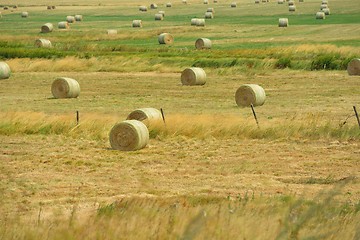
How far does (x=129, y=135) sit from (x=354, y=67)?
76.5ft

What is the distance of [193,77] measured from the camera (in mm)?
41500

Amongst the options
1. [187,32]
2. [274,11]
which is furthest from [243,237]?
[274,11]

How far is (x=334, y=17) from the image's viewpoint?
94.8 m

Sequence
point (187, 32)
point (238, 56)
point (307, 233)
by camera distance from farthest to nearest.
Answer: point (187, 32), point (238, 56), point (307, 233)

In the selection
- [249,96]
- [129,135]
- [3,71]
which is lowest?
[3,71]

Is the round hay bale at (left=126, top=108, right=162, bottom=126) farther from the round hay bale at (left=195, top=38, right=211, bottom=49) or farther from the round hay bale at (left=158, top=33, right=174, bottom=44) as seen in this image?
the round hay bale at (left=158, top=33, right=174, bottom=44)

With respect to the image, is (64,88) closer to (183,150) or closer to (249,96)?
(249,96)

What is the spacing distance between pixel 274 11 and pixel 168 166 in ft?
317

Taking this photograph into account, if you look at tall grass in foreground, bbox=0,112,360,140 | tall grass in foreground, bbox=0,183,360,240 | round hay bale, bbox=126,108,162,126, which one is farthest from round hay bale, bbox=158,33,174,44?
tall grass in foreground, bbox=0,183,360,240

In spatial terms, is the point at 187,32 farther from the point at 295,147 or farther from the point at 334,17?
the point at 295,147

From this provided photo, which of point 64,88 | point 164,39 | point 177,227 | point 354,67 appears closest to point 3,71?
point 64,88

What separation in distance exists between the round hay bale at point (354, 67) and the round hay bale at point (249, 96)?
1158 cm

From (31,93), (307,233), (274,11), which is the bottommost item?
(274,11)

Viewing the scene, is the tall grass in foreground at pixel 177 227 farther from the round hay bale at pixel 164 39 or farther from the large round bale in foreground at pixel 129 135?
the round hay bale at pixel 164 39
